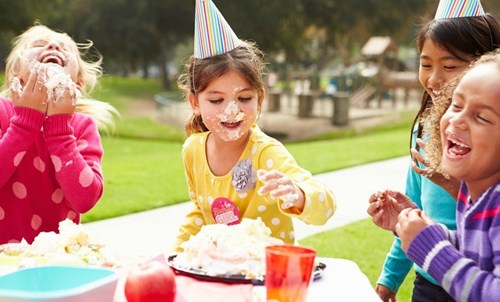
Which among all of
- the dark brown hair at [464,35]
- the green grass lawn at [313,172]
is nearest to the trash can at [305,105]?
the green grass lawn at [313,172]

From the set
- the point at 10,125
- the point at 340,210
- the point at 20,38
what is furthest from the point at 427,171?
the point at 340,210

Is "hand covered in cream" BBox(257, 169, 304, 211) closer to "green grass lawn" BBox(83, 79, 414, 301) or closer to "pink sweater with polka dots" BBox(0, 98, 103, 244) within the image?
"pink sweater with polka dots" BBox(0, 98, 103, 244)

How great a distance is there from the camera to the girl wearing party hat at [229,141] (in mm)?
2588

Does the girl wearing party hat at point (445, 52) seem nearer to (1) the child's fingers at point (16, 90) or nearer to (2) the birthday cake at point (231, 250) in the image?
(2) the birthday cake at point (231, 250)

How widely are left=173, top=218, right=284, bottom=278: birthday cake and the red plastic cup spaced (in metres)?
0.29

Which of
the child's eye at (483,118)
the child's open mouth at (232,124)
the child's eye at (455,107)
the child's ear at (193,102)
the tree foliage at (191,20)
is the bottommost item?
the tree foliage at (191,20)

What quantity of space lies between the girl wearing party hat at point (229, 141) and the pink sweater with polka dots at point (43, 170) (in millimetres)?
439

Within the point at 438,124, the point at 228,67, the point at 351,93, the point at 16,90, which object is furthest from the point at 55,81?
the point at 351,93

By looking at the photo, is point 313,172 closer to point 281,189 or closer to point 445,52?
point 445,52

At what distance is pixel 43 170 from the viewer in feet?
9.64

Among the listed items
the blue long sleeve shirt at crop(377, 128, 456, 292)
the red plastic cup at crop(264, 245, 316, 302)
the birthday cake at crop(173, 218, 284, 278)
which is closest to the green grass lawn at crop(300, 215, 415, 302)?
the blue long sleeve shirt at crop(377, 128, 456, 292)

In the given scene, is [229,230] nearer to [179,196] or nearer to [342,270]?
[342,270]

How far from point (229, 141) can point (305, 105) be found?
2084cm

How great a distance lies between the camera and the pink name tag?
8.61 feet
